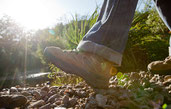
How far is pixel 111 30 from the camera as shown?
1.01 meters

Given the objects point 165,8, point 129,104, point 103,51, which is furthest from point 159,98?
point 165,8

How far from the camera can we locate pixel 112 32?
1016 millimetres

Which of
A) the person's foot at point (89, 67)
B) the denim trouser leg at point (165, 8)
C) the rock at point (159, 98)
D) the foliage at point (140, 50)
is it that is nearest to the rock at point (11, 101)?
the person's foot at point (89, 67)

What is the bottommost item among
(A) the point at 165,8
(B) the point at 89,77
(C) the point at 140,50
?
(B) the point at 89,77

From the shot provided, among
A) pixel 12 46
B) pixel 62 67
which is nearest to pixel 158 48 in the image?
pixel 62 67

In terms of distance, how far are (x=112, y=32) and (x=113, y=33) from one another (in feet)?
0.04

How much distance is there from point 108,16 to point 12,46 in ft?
36.4

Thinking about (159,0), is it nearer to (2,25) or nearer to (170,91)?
(170,91)

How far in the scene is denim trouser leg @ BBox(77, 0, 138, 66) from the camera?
3.26 feet

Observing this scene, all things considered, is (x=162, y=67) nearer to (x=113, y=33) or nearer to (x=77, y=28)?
(x=113, y=33)

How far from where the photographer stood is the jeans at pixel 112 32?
0.99 meters

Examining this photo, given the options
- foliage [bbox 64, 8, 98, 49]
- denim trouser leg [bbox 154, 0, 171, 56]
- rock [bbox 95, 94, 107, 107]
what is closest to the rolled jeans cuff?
rock [bbox 95, 94, 107, 107]

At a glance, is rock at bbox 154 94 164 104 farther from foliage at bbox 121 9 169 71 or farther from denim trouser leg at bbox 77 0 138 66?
foliage at bbox 121 9 169 71

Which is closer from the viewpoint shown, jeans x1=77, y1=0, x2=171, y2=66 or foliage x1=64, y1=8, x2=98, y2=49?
jeans x1=77, y1=0, x2=171, y2=66
